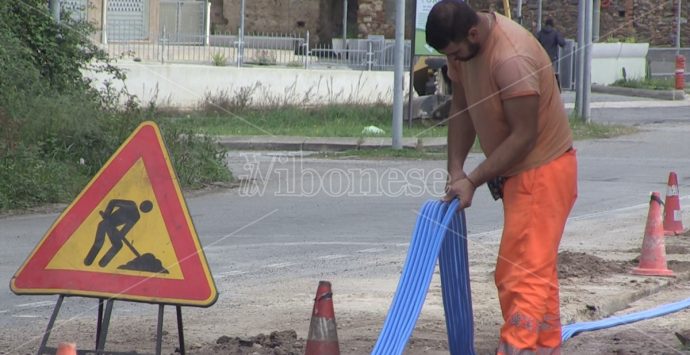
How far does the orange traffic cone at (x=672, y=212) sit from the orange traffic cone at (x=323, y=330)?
6.76 meters

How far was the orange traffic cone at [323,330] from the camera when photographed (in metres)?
5.75

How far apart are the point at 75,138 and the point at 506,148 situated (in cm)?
1048

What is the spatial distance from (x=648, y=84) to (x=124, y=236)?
3431cm

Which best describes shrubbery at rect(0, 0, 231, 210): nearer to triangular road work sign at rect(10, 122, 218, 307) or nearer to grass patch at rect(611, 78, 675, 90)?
triangular road work sign at rect(10, 122, 218, 307)

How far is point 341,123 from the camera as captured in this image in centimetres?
2472

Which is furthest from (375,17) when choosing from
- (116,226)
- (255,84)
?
(116,226)

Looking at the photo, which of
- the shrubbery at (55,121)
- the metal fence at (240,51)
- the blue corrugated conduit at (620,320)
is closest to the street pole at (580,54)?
the metal fence at (240,51)

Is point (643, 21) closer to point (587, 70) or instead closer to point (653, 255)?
point (587, 70)

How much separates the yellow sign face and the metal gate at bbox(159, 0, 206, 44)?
2292 centimetres

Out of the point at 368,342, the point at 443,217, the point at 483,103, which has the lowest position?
the point at 368,342

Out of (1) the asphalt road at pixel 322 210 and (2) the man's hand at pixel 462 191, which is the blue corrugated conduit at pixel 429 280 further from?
(1) the asphalt road at pixel 322 210

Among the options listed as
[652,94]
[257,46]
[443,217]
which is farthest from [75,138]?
[652,94]

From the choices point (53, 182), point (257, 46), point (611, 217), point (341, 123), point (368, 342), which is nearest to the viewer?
point (368, 342)

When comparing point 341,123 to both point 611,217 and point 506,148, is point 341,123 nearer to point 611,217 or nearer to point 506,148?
point 611,217
